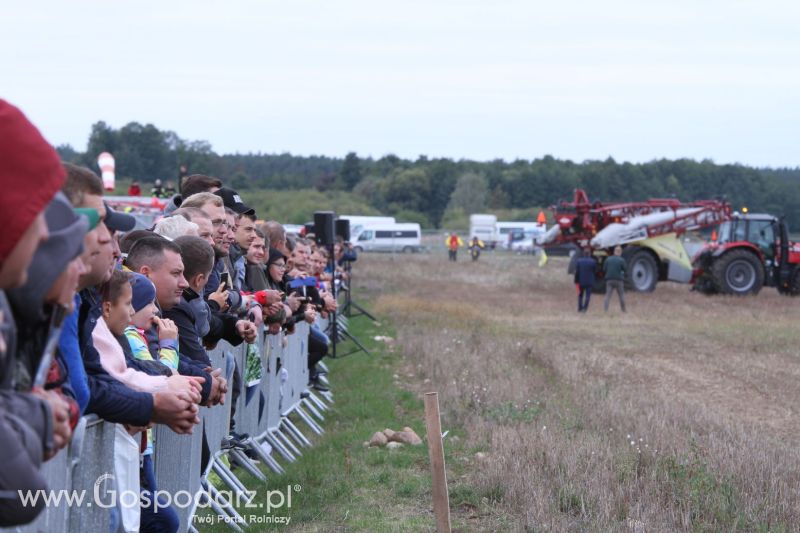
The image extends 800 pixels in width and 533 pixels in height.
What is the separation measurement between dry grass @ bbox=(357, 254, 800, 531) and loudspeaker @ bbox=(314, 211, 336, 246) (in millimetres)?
2125

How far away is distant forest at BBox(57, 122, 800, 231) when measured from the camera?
334 feet

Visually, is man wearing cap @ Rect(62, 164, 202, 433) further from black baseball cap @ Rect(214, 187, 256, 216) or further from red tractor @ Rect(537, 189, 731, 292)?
red tractor @ Rect(537, 189, 731, 292)

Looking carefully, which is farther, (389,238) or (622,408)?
(389,238)

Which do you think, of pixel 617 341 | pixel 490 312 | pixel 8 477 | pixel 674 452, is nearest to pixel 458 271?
pixel 490 312

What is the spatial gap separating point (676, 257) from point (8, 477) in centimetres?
3520

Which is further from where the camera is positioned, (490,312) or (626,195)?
(626,195)

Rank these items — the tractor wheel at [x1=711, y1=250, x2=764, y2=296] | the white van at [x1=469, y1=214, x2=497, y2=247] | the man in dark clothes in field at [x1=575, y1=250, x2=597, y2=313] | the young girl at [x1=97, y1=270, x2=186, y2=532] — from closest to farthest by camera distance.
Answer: the young girl at [x1=97, y1=270, x2=186, y2=532]
the man in dark clothes in field at [x1=575, y1=250, x2=597, y2=313]
the tractor wheel at [x1=711, y1=250, x2=764, y2=296]
the white van at [x1=469, y1=214, x2=497, y2=247]

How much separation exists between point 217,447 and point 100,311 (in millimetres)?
2550

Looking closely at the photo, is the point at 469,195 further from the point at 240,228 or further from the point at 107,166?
the point at 240,228

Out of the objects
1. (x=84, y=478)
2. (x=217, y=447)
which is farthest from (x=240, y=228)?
(x=84, y=478)

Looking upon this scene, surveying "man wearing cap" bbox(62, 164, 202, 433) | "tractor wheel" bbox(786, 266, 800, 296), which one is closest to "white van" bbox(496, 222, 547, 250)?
"tractor wheel" bbox(786, 266, 800, 296)

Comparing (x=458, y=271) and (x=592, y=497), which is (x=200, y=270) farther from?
(x=458, y=271)

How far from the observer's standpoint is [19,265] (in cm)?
299

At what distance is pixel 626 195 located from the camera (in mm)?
119688
